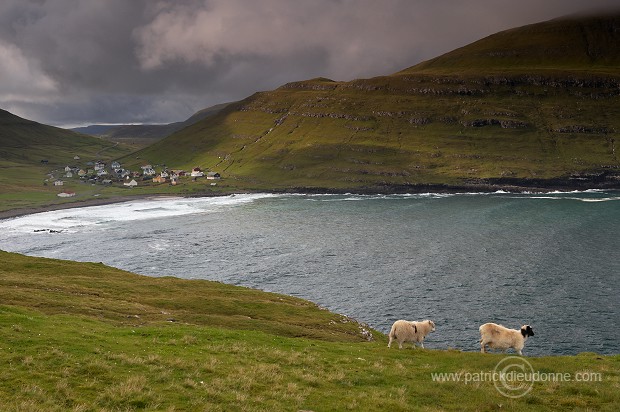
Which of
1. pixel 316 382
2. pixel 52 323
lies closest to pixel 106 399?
pixel 316 382

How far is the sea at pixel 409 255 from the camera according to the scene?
64.5 meters

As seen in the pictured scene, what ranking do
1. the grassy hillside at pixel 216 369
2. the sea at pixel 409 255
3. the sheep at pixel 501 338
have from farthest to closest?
the sea at pixel 409 255, the sheep at pixel 501 338, the grassy hillside at pixel 216 369

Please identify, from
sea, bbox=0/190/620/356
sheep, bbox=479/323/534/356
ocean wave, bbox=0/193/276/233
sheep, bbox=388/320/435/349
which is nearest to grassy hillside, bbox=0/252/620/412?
sheep, bbox=388/320/435/349

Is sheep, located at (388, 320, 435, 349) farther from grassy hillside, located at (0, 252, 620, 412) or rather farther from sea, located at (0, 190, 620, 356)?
sea, located at (0, 190, 620, 356)

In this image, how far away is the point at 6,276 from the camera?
176 ft

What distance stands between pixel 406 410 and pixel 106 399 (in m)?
13.4

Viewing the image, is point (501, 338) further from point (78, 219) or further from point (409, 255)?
point (78, 219)

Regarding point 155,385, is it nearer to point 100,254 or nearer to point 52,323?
point 52,323

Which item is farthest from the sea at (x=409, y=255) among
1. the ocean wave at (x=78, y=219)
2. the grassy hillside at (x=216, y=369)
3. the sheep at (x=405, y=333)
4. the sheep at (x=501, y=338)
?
the grassy hillside at (x=216, y=369)

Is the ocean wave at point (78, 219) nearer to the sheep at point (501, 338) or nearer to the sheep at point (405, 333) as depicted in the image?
the sheep at point (405, 333)

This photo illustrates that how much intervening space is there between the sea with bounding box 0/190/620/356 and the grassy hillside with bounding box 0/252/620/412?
88.0ft

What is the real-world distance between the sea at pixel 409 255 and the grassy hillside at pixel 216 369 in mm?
26816

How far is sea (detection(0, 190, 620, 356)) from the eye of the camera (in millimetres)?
64500

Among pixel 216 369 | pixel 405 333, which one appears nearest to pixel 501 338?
pixel 405 333
